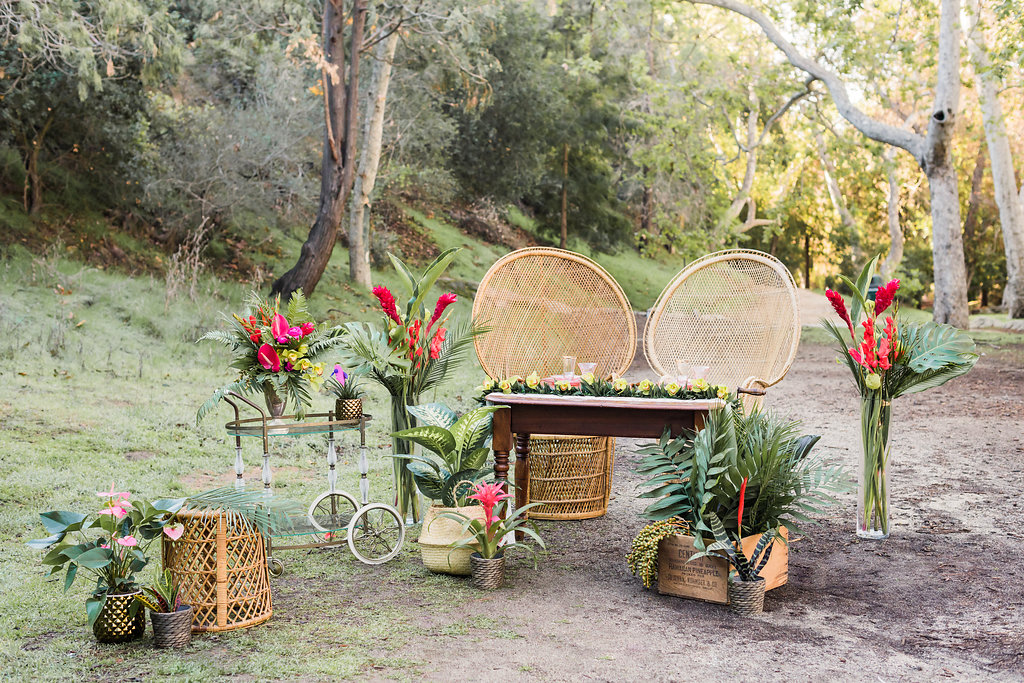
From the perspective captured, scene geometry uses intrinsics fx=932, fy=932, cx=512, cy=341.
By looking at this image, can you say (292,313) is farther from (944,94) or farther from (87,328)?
(944,94)

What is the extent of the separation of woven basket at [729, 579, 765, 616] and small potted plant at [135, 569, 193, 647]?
2.03 metres

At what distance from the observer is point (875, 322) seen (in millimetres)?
4637

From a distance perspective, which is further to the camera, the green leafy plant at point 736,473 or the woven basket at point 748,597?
the green leafy plant at point 736,473

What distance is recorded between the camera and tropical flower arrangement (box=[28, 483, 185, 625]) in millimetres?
3189

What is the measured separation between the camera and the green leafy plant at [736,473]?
12.2 feet

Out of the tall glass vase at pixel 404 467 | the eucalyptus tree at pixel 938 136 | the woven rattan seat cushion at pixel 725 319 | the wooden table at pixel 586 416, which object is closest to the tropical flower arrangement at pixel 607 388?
the wooden table at pixel 586 416

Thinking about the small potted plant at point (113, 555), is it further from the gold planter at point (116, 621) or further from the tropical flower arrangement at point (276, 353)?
the tropical flower arrangement at point (276, 353)

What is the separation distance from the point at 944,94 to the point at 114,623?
41.8ft

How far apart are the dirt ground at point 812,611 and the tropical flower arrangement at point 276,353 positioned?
4.09ft

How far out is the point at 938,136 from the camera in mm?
13383

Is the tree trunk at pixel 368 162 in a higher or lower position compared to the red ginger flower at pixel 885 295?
higher

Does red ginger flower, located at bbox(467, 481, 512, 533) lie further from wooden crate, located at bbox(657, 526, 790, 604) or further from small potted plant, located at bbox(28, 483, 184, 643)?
small potted plant, located at bbox(28, 483, 184, 643)

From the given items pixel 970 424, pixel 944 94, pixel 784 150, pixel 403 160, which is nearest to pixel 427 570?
pixel 970 424

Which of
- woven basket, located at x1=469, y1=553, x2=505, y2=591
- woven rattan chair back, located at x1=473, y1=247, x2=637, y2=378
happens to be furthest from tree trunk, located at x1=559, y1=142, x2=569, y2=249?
woven basket, located at x1=469, y1=553, x2=505, y2=591
